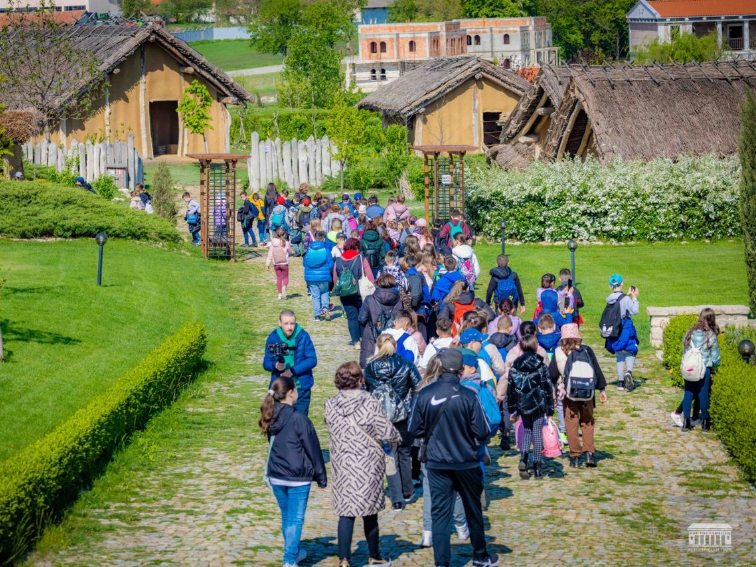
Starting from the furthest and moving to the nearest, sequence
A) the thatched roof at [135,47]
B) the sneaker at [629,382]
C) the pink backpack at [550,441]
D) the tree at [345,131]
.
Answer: the thatched roof at [135,47], the tree at [345,131], the sneaker at [629,382], the pink backpack at [550,441]

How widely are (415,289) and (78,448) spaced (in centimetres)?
675

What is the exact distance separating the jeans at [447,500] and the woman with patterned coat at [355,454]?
1.58 ft

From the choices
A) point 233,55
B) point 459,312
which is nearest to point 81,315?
point 459,312

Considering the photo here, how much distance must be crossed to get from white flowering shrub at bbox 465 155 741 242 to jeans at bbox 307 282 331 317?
10582mm

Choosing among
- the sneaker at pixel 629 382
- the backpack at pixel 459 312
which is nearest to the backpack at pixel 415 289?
the backpack at pixel 459 312

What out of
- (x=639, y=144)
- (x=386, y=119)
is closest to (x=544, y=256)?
(x=639, y=144)

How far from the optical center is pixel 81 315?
19984 mm

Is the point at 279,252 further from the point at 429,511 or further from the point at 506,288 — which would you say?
the point at 429,511

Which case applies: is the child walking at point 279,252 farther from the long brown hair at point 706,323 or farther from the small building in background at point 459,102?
the small building in background at point 459,102

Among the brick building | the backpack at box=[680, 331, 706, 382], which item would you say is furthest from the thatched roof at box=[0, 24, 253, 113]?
the brick building

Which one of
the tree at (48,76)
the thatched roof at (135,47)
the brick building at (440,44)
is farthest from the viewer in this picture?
the brick building at (440,44)

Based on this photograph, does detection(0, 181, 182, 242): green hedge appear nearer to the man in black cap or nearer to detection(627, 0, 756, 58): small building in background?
the man in black cap

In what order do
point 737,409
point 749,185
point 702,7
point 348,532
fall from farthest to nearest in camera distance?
point 702,7
point 749,185
point 737,409
point 348,532

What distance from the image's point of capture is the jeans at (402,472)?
11.8m
